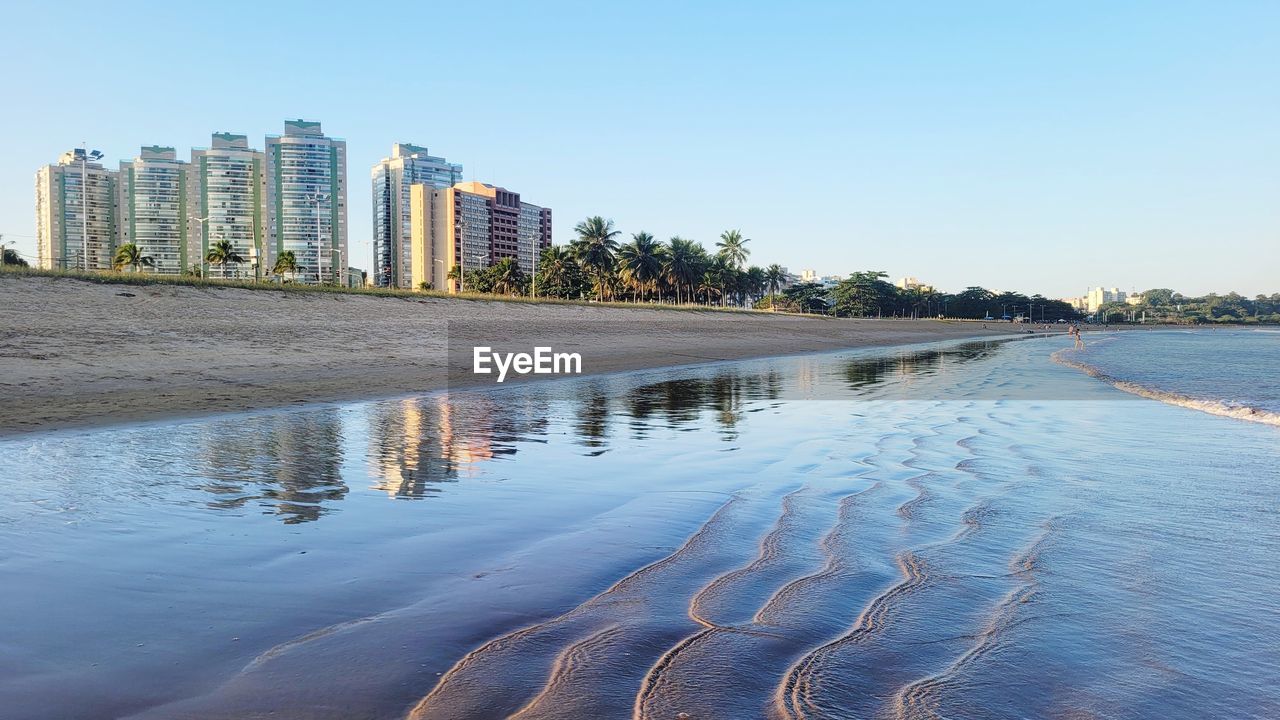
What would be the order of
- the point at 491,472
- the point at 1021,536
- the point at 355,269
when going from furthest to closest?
the point at 355,269, the point at 491,472, the point at 1021,536

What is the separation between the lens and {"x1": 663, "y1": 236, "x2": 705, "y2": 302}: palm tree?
113 m

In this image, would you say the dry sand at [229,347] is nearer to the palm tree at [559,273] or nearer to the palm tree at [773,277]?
the palm tree at [559,273]

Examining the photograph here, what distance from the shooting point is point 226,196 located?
431ft

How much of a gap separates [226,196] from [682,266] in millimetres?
82100

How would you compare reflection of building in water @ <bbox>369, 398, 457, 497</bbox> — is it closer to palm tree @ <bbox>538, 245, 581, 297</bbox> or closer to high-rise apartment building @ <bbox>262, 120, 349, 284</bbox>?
palm tree @ <bbox>538, 245, 581, 297</bbox>

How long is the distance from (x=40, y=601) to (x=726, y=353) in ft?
127

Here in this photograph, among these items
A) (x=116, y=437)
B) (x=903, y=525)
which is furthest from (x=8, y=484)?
(x=903, y=525)

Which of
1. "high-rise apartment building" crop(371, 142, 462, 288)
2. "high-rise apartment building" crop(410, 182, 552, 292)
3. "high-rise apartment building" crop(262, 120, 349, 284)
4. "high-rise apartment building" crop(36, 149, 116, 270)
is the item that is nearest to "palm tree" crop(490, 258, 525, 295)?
"high-rise apartment building" crop(262, 120, 349, 284)

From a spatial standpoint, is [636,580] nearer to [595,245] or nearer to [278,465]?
[278,465]

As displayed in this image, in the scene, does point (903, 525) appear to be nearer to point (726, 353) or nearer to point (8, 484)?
point (8, 484)

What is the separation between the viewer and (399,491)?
305 inches

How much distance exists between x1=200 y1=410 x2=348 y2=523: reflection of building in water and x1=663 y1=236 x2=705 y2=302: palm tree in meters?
101

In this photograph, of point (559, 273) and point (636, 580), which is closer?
point (636, 580)

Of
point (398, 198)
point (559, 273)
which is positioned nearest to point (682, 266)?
point (559, 273)
